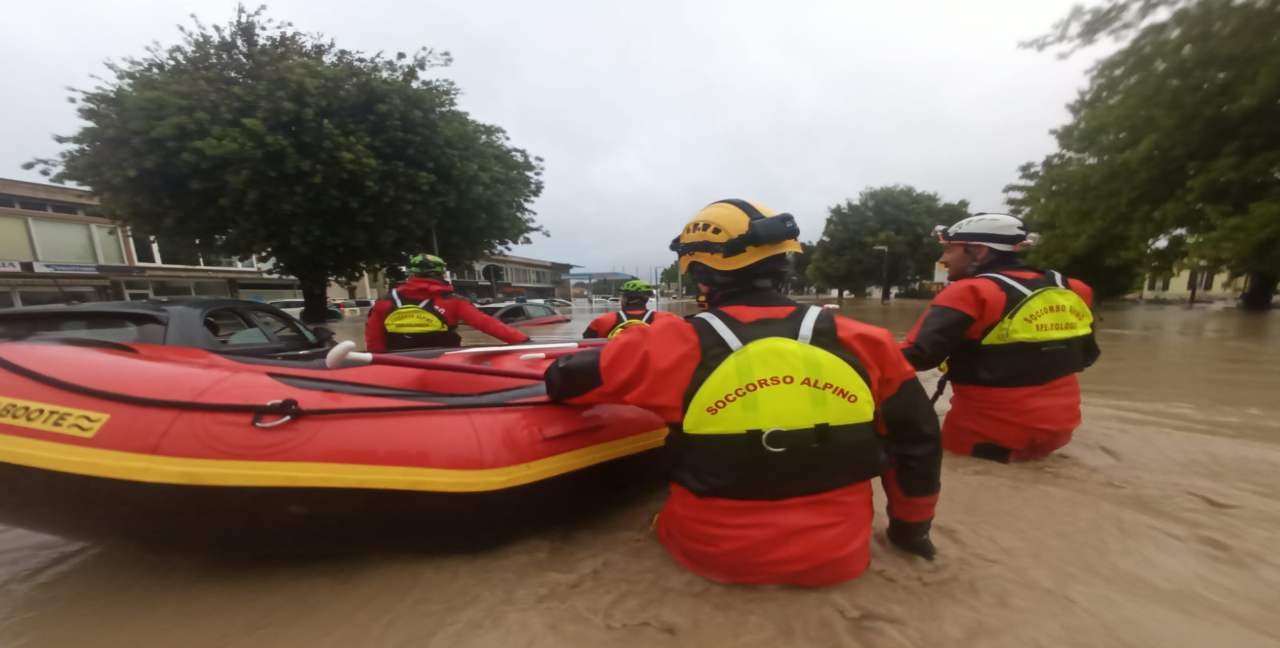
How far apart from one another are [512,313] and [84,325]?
29.6ft

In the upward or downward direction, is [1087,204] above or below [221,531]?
above

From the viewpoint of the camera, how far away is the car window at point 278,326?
4.09 m

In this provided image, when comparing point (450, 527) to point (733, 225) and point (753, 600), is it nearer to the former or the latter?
point (753, 600)

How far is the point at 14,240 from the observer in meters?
18.5

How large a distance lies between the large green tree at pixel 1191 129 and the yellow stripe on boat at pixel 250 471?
11197 mm

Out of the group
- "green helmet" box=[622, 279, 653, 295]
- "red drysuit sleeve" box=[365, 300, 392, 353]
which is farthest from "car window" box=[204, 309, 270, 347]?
"green helmet" box=[622, 279, 653, 295]

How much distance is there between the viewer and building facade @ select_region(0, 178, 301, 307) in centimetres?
1842

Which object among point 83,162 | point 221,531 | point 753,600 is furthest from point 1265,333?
point 83,162

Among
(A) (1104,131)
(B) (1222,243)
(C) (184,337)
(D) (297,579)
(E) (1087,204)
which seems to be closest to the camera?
(D) (297,579)

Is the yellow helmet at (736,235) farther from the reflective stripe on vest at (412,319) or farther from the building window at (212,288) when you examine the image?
the building window at (212,288)

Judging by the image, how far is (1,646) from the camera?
1.47 metres

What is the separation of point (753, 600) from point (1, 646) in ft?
7.64

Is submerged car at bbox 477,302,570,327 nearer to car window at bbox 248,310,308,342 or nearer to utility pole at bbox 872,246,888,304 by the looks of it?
car window at bbox 248,310,308,342

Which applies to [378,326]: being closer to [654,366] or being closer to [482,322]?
[482,322]
